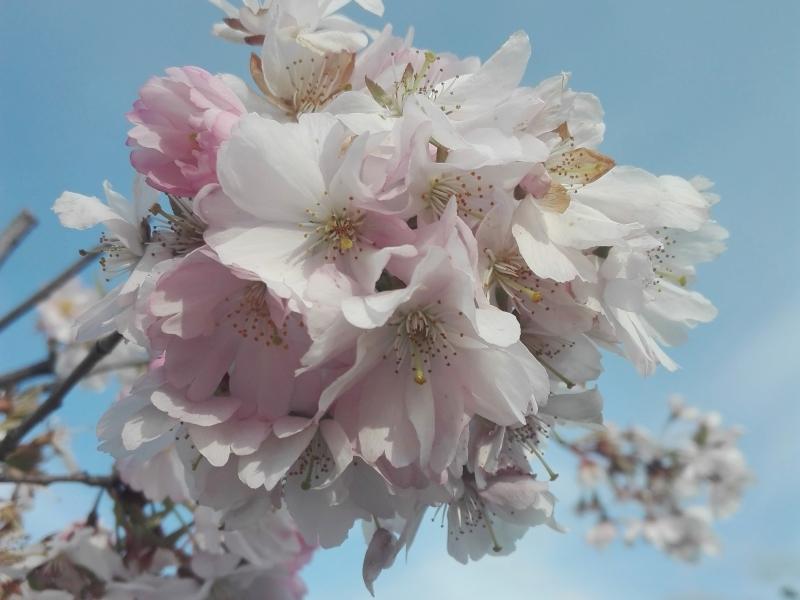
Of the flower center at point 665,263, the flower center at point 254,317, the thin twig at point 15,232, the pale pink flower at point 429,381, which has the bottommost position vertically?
the flower center at point 665,263

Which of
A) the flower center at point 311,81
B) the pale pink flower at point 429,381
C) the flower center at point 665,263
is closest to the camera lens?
the pale pink flower at point 429,381

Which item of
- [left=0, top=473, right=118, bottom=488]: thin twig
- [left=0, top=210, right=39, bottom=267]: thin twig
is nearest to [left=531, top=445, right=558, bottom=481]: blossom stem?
[left=0, top=473, right=118, bottom=488]: thin twig

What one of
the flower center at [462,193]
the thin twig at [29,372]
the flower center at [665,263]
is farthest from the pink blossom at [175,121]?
the thin twig at [29,372]

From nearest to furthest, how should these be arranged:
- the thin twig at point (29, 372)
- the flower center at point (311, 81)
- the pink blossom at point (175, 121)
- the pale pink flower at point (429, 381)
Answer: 1. the pale pink flower at point (429, 381)
2. the pink blossom at point (175, 121)
3. the flower center at point (311, 81)
4. the thin twig at point (29, 372)

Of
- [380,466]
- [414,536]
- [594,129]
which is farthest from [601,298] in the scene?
[414,536]

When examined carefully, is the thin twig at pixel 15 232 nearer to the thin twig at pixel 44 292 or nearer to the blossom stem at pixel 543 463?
the thin twig at pixel 44 292

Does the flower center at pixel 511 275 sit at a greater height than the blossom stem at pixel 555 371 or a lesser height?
greater

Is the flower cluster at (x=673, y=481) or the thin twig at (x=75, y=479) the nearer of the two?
the thin twig at (x=75, y=479)

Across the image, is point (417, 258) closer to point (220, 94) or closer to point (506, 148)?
point (506, 148)
